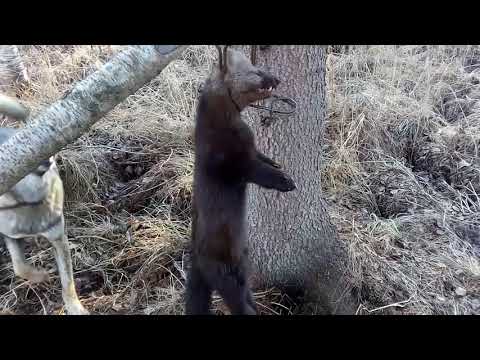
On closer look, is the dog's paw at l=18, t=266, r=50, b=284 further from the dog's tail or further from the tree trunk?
the tree trunk

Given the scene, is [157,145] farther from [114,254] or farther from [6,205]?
[6,205]

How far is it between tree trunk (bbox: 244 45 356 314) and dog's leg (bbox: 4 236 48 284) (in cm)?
131

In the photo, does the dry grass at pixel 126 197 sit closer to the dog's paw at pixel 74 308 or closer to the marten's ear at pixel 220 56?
the dog's paw at pixel 74 308

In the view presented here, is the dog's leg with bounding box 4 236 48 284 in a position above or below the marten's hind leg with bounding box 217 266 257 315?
below

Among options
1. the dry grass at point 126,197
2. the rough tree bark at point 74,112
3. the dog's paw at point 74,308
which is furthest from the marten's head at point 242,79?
the dog's paw at point 74,308

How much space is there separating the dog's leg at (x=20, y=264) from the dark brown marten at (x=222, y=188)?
121 centimetres

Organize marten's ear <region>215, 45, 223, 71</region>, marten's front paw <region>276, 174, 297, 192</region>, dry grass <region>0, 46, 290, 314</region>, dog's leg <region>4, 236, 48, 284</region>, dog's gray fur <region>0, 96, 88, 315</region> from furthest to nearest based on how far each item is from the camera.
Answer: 1. dry grass <region>0, 46, 290, 314</region>
2. dog's leg <region>4, 236, 48, 284</region>
3. dog's gray fur <region>0, 96, 88, 315</region>
4. marten's front paw <region>276, 174, 297, 192</region>
5. marten's ear <region>215, 45, 223, 71</region>

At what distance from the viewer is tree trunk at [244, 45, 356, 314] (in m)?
2.74

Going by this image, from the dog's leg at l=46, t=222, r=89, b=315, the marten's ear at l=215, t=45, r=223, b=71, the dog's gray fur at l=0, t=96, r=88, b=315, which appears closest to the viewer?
the marten's ear at l=215, t=45, r=223, b=71

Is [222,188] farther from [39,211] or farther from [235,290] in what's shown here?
[39,211]

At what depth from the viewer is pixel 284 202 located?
2.96 meters

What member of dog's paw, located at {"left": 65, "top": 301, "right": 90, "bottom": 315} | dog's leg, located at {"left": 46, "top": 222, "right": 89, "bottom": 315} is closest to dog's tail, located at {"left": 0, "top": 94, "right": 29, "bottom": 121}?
dog's leg, located at {"left": 46, "top": 222, "right": 89, "bottom": 315}

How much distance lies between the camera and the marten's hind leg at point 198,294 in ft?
7.29
